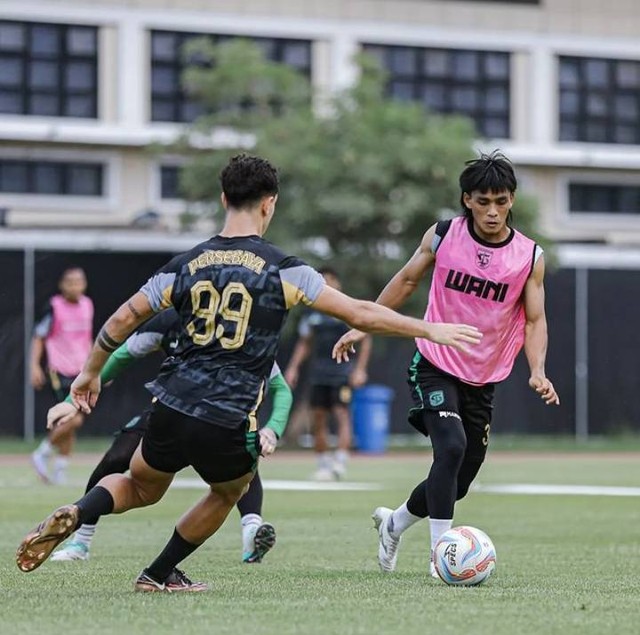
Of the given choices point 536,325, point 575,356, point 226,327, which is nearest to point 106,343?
point 226,327

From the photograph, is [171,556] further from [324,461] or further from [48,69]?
[48,69]

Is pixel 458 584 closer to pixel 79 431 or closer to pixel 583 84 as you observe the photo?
pixel 79 431

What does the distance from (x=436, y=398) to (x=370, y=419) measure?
796 inches

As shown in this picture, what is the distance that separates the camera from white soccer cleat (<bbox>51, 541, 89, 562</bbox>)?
1034cm

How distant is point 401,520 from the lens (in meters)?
9.61

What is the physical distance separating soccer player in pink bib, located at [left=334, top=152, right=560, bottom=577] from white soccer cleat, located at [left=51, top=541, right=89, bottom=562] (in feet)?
7.14

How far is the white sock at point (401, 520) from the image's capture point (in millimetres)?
9594

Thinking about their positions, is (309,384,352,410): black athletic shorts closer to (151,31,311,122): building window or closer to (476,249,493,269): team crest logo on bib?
(476,249,493,269): team crest logo on bib

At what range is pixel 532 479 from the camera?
2047cm

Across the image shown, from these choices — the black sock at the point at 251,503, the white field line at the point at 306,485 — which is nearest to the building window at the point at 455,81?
the white field line at the point at 306,485

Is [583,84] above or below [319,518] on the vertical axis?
above

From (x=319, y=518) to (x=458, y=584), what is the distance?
18.4 ft

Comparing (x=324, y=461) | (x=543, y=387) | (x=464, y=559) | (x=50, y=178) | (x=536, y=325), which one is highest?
(x=50, y=178)

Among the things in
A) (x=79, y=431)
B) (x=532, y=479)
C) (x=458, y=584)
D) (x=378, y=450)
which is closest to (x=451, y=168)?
(x=378, y=450)
